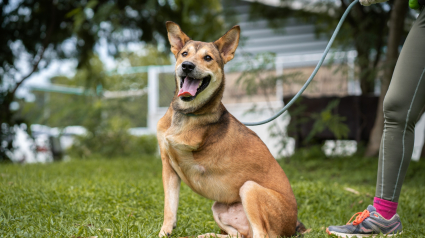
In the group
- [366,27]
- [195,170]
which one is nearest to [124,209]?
[195,170]

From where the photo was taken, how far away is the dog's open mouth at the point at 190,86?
2.87 m

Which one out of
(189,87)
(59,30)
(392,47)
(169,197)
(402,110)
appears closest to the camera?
(402,110)

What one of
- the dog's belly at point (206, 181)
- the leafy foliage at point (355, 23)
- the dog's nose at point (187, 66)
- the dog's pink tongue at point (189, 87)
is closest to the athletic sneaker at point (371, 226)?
the dog's belly at point (206, 181)

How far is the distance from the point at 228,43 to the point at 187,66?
1.99 feet

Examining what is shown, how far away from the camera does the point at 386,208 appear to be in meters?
2.93

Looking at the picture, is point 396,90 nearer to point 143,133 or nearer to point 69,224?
point 69,224

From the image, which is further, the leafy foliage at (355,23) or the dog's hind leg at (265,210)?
the leafy foliage at (355,23)

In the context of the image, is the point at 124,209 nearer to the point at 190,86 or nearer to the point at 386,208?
the point at 190,86

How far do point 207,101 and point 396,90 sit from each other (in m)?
1.42

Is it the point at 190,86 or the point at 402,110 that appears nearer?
the point at 402,110

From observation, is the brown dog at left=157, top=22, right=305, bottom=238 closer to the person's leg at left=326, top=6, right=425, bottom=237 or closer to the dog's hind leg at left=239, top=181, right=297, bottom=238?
the dog's hind leg at left=239, top=181, right=297, bottom=238

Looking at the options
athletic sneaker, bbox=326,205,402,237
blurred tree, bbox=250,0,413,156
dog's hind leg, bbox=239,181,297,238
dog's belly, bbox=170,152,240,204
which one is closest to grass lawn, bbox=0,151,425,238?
athletic sneaker, bbox=326,205,402,237

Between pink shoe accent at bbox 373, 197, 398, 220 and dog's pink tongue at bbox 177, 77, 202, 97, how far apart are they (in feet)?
5.46

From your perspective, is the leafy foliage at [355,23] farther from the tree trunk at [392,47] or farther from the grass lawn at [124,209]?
the grass lawn at [124,209]
